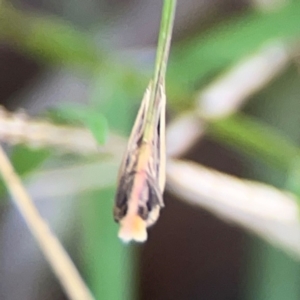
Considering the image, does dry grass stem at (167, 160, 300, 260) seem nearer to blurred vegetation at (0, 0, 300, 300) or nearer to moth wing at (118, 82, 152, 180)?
blurred vegetation at (0, 0, 300, 300)

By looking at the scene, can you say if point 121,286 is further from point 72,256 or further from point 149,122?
point 149,122

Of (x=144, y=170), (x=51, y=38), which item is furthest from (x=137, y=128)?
(x=51, y=38)

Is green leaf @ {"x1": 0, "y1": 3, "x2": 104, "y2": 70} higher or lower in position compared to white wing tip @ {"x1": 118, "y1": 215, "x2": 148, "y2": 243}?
higher

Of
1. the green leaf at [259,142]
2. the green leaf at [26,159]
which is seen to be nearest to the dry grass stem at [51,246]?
the green leaf at [26,159]

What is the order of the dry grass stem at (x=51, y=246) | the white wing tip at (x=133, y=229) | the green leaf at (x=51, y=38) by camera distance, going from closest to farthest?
the white wing tip at (x=133, y=229), the dry grass stem at (x=51, y=246), the green leaf at (x=51, y=38)

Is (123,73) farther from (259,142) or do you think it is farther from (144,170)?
(144,170)

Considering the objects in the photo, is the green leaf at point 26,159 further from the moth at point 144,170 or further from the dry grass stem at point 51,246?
the moth at point 144,170

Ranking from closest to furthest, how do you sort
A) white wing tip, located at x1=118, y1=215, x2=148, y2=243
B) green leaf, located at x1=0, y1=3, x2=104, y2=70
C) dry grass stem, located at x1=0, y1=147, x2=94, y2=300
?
white wing tip, located at x1=118, y1=215, x2=148, y2=243, dry grass stem, located at x1=0, y1=147, x2=94, y2=300, green leaf, located at x1=0, y1=3, x2=104, y2=70

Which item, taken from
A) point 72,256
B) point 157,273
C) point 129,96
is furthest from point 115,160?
point 157,273

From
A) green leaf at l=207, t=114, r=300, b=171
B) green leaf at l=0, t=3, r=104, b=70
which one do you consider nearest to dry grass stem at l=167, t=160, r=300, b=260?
green leaf at l=207, t=114, r=300, b=171

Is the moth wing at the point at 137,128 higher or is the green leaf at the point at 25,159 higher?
the green leaf at the point at 25,159
